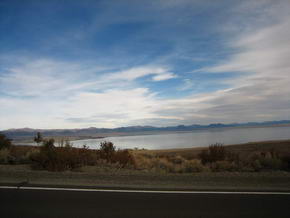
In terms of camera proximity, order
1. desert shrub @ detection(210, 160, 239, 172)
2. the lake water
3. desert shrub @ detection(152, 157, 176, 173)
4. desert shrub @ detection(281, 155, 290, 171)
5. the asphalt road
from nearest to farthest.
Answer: the asphalt road < desert shrub @ detection(152, 157, 176, 173) < desert shrub @ detection(281, 155, 290, 171) < desert shrub @ detection(210, 160, 239, 172) < the lake water

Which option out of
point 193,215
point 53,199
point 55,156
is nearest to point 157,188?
point 193,215

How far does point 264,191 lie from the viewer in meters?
6.98

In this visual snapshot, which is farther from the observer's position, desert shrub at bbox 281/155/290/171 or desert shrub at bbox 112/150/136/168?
desert shrub at bbox 112/150/136/168

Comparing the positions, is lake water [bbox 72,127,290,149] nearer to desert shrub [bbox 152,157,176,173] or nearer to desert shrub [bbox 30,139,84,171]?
desert shrub [bbox 152,157,176,173]

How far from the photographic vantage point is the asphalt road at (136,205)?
521cm

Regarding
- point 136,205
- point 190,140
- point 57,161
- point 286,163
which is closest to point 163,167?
point 57,161

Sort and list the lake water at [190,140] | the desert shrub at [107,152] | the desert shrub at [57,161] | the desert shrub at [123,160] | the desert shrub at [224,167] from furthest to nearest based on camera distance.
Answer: the lake water at [190,140], the desert shrub at [107,152], the desert shrub at [123,160], the desert shrub at [224,167], the desert shrub at [57,161]

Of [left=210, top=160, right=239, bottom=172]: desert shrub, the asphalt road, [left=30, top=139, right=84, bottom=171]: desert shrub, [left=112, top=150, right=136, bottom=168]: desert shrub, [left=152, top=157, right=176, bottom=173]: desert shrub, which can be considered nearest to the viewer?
the asphalt road

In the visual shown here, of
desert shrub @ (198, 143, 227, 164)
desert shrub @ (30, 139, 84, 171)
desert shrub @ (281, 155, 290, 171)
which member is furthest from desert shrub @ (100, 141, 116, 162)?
desert shrub @ (281, 155, 290, 171)

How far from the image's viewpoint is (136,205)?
226 inches

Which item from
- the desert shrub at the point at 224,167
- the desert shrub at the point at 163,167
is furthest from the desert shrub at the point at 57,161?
the desert shrub at the point at 224,167

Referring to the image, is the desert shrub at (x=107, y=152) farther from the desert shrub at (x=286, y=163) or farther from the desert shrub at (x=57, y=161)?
the desert shrub at (x=286, y=163)

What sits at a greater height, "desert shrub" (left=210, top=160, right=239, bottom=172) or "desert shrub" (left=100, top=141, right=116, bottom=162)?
"desert shrub" (left=100, top=141, right=116, bottom=162)

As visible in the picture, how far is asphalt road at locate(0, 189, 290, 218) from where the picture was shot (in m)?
5.21
